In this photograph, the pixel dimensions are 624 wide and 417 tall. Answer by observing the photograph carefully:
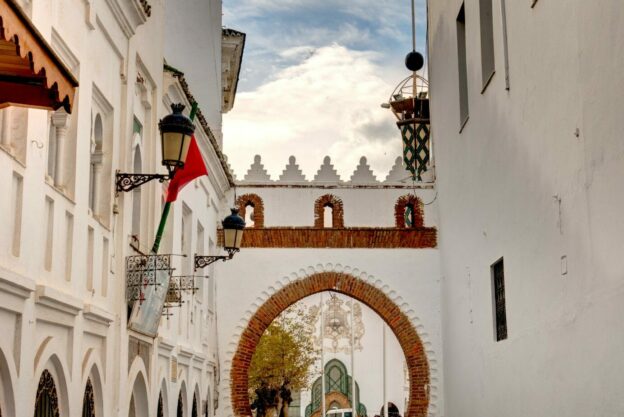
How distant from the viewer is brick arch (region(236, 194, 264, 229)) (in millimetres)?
18922

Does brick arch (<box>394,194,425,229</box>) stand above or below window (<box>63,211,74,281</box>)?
above

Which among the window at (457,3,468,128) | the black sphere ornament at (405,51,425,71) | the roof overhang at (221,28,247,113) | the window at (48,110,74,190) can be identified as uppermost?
the roof overhang at (221,28,247,113)

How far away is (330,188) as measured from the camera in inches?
754

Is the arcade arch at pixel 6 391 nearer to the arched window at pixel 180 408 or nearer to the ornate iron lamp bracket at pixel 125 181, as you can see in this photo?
the ornate iron lamp bracket at pixel 125 181

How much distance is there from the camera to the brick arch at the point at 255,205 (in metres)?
18.9

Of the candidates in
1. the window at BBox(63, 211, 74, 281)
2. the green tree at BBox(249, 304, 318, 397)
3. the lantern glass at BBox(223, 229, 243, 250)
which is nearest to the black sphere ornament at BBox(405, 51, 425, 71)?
the lantern glass at BBox(223, 229, 243, 250)

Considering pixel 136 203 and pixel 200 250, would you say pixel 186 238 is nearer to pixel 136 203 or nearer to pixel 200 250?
pixel 200 250

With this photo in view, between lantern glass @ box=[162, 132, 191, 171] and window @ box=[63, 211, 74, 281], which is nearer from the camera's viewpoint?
window @ box=[63, 211, 74, 281]

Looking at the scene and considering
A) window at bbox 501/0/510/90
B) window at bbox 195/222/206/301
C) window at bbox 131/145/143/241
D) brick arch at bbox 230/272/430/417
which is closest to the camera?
window at bbox 501/0/510/90

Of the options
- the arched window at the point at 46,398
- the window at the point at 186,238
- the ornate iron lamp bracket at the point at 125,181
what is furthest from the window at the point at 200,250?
the arched window at the point at 46,398

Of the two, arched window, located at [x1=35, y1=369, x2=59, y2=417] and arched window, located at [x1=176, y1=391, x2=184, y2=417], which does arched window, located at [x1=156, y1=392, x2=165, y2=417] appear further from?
arched window, located at [x1=35, y1=369, x2=59, y2=417]

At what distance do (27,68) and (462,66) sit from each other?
8.03m

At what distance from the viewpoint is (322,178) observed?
768 inches

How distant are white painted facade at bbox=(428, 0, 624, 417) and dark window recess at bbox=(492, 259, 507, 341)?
4.7 inches
